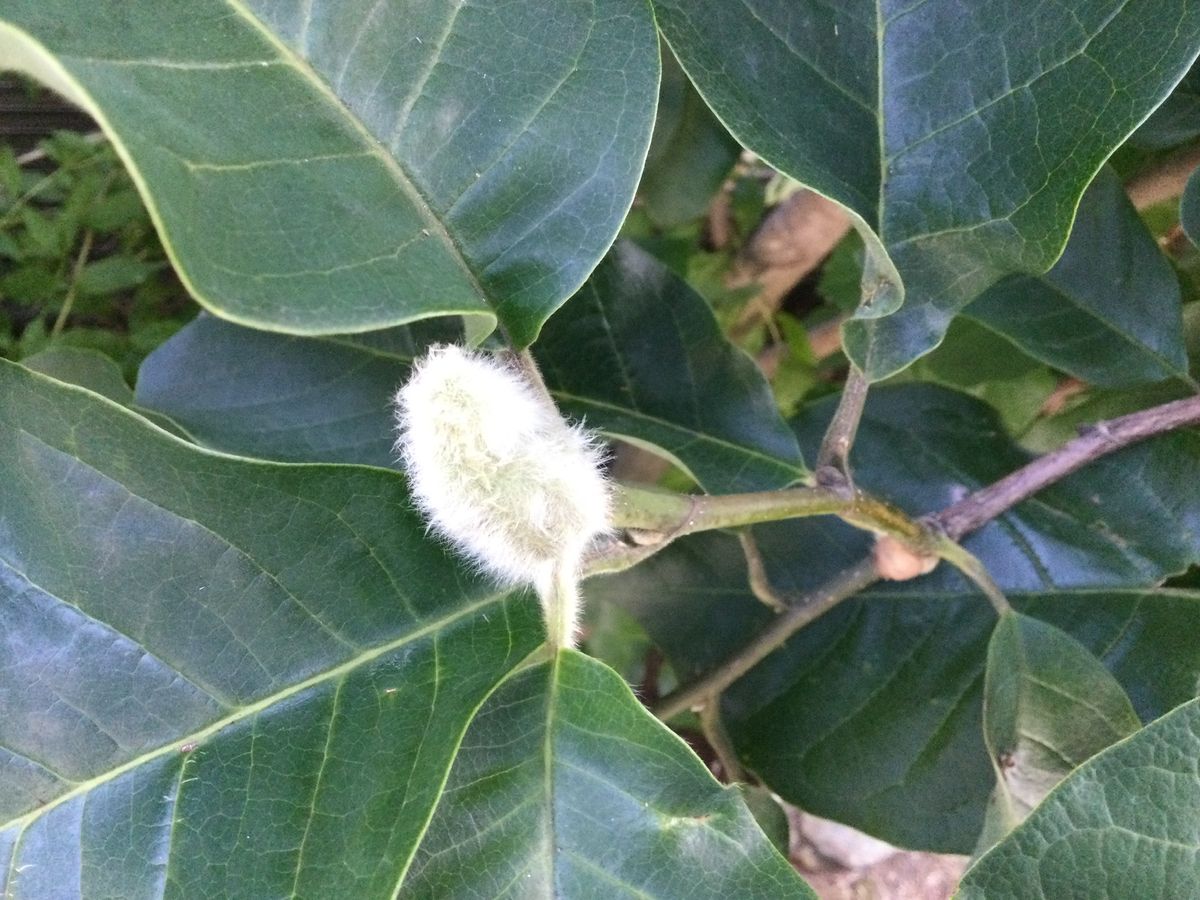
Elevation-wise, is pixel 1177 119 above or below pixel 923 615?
above

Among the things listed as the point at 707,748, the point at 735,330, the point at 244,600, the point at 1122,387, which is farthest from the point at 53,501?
the point at 735,330

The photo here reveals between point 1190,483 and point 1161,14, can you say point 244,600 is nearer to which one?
point 1161,14

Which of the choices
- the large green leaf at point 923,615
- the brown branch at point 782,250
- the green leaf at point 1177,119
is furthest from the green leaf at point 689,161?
the green leaf at point 1177,119

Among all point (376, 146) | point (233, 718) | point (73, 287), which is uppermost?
point (376, 146)

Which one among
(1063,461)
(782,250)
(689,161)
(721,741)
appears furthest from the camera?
(782,250)

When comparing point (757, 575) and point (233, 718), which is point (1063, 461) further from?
point (233, 718)

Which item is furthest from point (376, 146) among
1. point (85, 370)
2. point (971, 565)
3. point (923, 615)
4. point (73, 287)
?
point (73, 287)

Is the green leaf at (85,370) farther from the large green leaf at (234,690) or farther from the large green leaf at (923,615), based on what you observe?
the large green leaf at (923,615)
